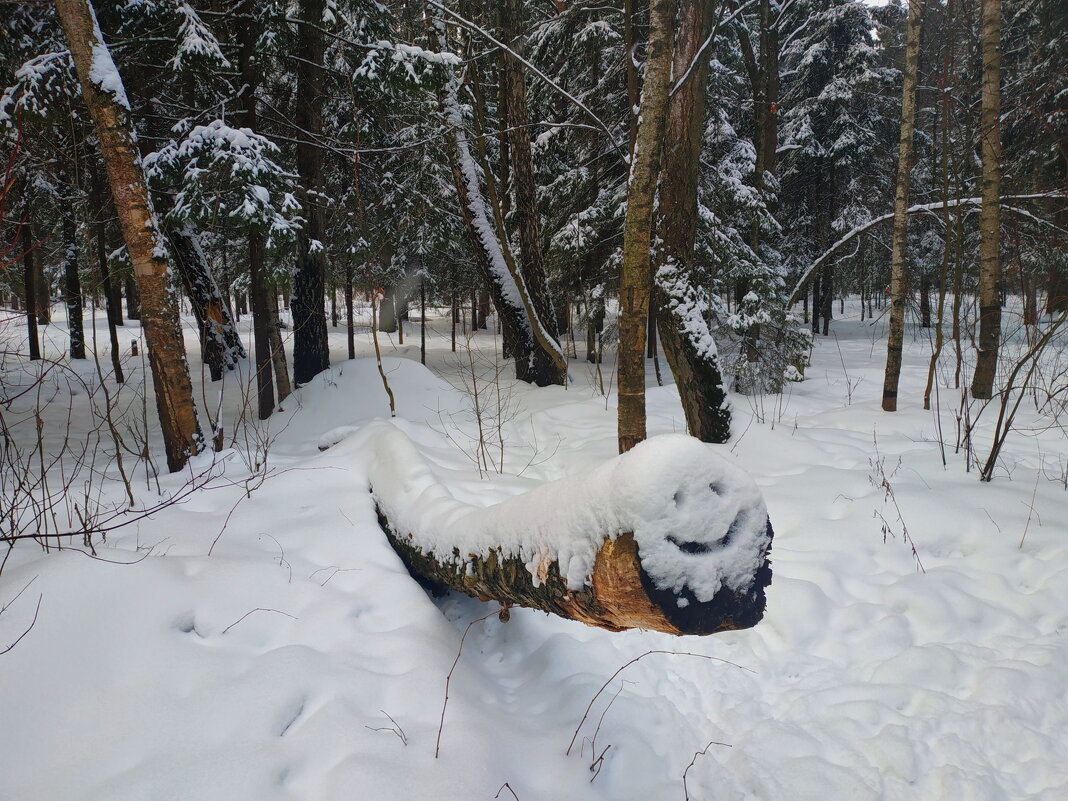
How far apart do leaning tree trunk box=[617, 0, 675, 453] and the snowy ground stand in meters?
1.16

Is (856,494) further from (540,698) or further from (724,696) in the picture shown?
(540,698)

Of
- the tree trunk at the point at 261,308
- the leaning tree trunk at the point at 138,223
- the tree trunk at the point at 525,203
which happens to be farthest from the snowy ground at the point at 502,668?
the tree trunk at the point at 525,203

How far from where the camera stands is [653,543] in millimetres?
1525

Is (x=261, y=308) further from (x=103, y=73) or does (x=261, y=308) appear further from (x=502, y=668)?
(x=502, y=668)

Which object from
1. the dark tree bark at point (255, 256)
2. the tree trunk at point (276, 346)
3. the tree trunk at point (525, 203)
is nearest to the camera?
the dark tree bark at point (255, 256)

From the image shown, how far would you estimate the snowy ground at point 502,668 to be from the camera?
1771 mm

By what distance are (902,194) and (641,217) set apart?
14.9 feet

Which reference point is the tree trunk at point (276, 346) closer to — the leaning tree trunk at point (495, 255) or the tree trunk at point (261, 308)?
the tree trunk at point (261, 308)

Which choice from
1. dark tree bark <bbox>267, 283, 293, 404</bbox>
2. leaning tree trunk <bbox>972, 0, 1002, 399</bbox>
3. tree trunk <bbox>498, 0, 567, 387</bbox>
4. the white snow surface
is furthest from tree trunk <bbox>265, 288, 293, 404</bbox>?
leaning tree trunk <bbox>972, 0, 1002, 399</bbox>

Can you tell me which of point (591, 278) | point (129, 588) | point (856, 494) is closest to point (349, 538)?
point (129, 588)

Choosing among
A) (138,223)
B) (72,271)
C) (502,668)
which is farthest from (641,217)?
(72,271)

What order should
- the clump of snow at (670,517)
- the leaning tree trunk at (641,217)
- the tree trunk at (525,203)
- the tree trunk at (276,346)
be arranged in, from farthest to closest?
the tree trunk at (525,203), the tree trunk at (276,346), the leaning tree trunk at (641,217), the clump of snow at (670,517)

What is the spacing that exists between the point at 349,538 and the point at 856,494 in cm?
392

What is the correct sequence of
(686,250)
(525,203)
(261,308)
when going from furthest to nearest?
1. (525,203)
2. (261,308)
3. (686,250)
